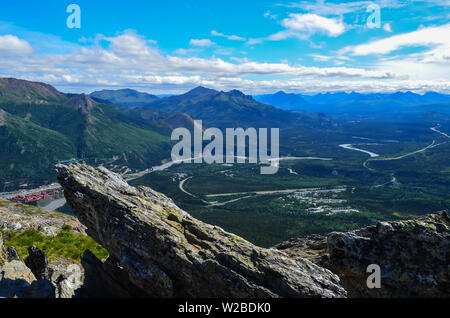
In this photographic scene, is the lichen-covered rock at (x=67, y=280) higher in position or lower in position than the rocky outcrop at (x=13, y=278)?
lower

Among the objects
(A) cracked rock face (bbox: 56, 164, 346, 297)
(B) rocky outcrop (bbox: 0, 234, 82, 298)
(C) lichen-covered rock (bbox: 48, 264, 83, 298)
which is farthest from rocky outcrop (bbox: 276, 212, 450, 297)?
(B) rocky outcrop (bbox: 0, 234, 82, 298)

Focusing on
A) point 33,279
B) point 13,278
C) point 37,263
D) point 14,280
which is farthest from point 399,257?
point 37,263

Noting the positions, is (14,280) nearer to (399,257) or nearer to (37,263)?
(37,263)

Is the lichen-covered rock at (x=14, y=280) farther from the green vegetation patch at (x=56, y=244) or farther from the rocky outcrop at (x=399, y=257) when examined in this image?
the rocky outcrop at (x=399, y=257)

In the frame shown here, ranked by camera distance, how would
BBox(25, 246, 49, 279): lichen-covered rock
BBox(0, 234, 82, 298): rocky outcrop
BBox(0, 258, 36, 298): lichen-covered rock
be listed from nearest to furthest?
1. BBox(0, 258, 36, 298): lichen-covered rock
2. BBox(0, 234, 82, 298): rocky outcrop
3. BBox(25, 246, 49, 279): lichen-covered rock

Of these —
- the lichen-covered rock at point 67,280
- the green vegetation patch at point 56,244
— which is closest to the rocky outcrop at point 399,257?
the lichen-covered rock at point 67,280

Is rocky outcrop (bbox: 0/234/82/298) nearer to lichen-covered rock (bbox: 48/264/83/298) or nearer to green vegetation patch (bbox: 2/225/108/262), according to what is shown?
lichen-covered rock (bbox: 48/264/83/298)
